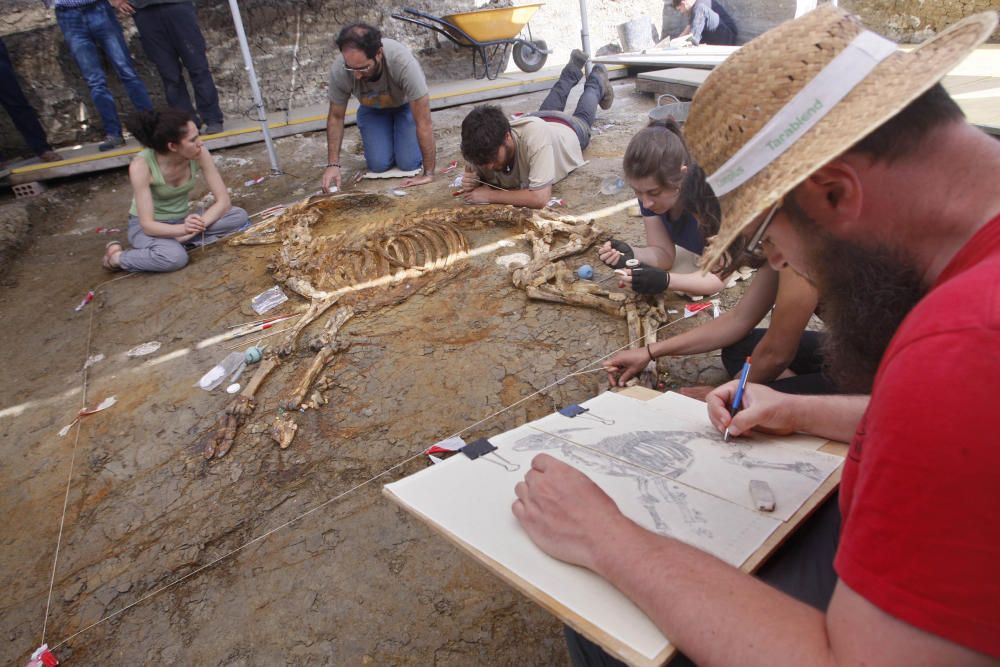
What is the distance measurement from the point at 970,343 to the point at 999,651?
1.20ft

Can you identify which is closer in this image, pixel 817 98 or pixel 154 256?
pixel 817 98

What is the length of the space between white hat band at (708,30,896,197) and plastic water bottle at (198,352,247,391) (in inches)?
131

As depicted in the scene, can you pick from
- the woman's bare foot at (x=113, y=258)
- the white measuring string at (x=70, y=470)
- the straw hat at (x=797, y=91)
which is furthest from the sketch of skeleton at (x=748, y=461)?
the woman's bare foot at (x=113, y=258)

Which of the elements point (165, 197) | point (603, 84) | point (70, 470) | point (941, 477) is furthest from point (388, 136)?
point (941, 477)

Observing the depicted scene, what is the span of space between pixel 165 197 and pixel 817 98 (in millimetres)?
5476

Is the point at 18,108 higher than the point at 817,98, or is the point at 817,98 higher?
the point at 18,108

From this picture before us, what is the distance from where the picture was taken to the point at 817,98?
3.23ft

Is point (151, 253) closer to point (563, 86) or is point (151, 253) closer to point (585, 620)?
point (563, 86)

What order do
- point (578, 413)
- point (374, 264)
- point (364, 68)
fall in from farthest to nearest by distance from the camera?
point (364, 68)
point (374, 264)
point (578, 413)

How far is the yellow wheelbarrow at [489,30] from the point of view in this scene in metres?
8.82

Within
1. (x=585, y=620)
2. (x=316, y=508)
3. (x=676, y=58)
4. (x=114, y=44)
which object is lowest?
(x=316, y=508)

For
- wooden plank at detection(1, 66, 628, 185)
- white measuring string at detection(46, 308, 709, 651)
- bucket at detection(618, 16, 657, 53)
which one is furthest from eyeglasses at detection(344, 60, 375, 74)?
bucket at detection(618, 16, 657, 53)

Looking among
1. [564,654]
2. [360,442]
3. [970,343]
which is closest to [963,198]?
A: [970,343]

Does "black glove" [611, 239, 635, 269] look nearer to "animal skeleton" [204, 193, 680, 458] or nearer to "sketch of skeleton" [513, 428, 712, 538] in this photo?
"animal skeleton" [204, 193, 680, 458]
